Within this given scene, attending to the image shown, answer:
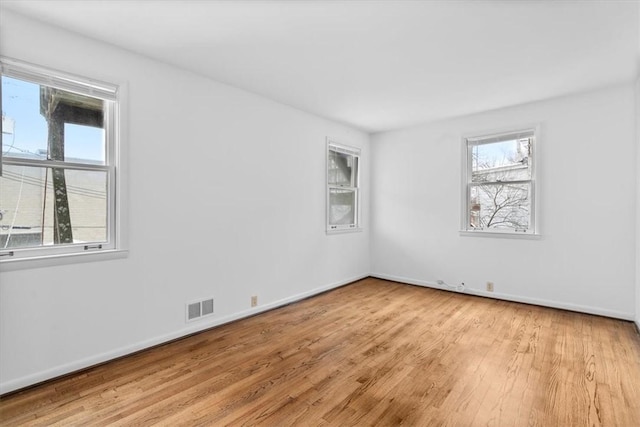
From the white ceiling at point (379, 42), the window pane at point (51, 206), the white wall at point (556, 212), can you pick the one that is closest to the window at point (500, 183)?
the white wall at point (556, 212)

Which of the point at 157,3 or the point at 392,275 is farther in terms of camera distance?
the point at 392,275

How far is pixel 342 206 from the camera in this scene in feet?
16.8

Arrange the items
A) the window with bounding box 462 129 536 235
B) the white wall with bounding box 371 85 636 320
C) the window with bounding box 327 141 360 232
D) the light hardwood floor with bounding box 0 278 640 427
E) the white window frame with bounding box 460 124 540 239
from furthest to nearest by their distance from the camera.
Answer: the window with bounding box 327 141 360 232, the window with bounding box 462 129 536 235, the white window frame with bounding box 460 124 540 239, the white wall with bounding box 371 85 636 320, the light hardwood floor with bounding box 0 278 640 427

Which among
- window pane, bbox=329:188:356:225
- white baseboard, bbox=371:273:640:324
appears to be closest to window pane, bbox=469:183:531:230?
white baseboard, bbox=371:273:640:324

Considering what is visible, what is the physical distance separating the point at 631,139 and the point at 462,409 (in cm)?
356

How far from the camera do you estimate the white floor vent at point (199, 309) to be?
305 cm

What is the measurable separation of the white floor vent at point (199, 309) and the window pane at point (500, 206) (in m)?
3.71

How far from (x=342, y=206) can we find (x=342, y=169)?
2.01 feet

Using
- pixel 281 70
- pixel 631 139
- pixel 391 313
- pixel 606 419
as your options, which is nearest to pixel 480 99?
pixel 631 139

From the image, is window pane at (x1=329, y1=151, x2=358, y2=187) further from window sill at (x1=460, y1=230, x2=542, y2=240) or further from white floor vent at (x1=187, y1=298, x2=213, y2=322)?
white floor vent at (x1=187, y1=298, x2=213, y2=322)

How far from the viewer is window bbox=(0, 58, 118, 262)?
86.1 inches

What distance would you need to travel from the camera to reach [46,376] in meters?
2.24

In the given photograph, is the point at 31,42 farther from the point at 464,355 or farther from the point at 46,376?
the point at 464,355

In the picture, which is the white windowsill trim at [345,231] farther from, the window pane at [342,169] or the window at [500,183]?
the window at [500,183]
